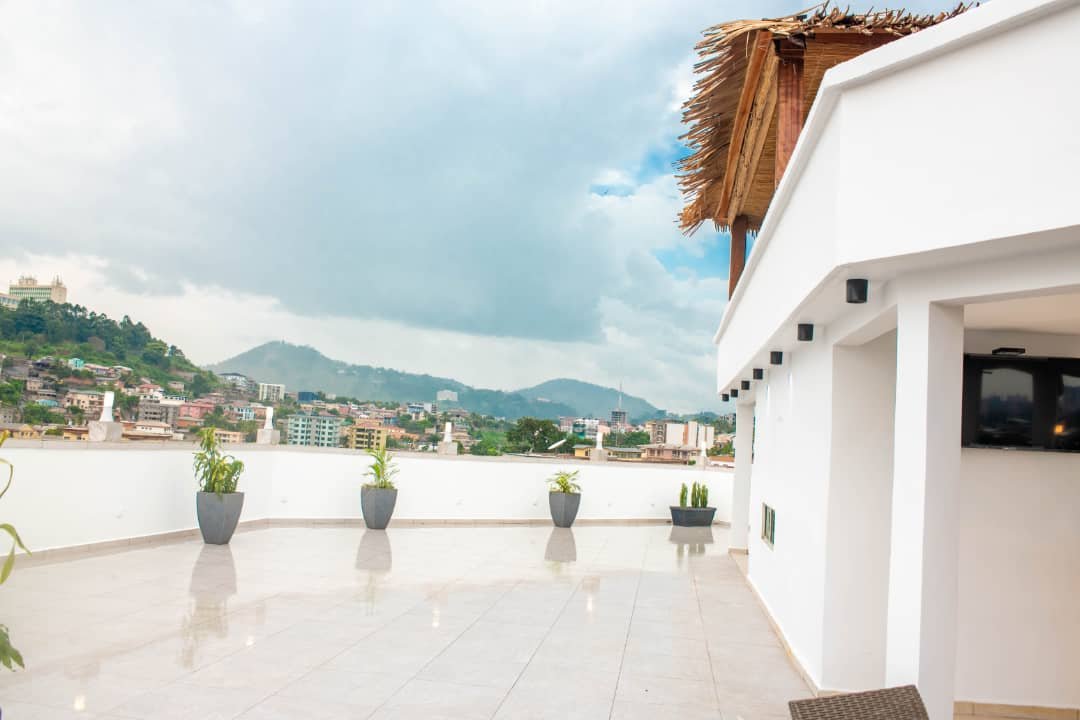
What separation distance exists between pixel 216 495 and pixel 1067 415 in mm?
8955

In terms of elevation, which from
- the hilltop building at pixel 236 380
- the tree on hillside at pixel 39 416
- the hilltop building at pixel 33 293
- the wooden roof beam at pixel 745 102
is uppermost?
the wooden roof beam at pixel 745 102

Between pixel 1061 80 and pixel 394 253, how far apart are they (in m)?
101

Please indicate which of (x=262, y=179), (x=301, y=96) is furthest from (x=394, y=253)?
(x=301, y=96)

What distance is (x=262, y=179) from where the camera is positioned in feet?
255

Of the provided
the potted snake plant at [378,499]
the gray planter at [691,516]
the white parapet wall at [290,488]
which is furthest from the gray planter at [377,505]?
the gray planter at [691,516]

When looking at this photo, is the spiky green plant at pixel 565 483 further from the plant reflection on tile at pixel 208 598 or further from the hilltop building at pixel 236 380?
the plant reflection on tile at pixel 208 598

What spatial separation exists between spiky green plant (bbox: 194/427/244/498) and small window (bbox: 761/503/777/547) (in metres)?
6.56

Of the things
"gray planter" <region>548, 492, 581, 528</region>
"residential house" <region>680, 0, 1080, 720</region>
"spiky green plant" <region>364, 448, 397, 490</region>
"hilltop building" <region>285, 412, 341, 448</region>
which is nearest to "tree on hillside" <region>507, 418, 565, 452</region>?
"gray planter" <region>548, 492, 581, 528</region>

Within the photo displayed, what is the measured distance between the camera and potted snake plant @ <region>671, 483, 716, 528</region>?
1445cm

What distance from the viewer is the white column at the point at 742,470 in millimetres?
11945

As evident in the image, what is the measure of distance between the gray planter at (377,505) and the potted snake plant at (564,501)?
305 cm

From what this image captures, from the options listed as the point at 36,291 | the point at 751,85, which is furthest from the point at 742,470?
the point at 36,291

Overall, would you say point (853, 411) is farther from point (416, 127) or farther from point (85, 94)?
point (416, 127)

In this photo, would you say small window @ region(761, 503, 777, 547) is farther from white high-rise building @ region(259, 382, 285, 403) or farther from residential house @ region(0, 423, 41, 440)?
white high-rise building @ region(259, 382, 285, 403)
